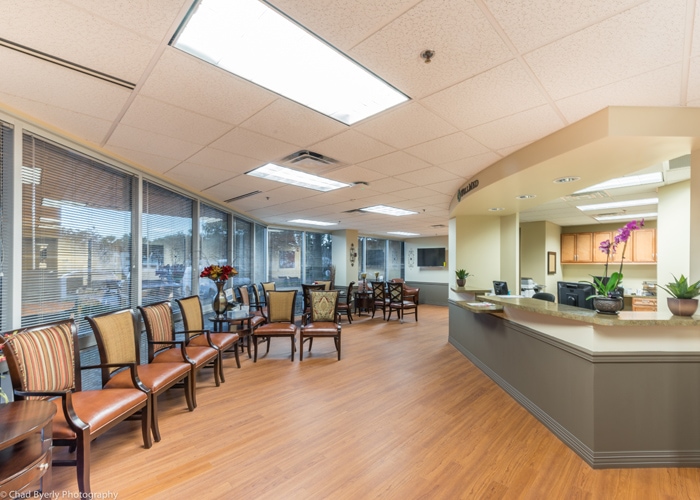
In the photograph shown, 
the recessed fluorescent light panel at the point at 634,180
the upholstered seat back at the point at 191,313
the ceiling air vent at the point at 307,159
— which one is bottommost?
the upholstered seat back at the point at 191,313

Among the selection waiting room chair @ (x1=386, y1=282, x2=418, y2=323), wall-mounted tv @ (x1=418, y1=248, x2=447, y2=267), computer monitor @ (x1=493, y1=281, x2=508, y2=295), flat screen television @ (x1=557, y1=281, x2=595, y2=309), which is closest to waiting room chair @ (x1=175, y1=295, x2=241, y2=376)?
computer monitor @ (x1=493, y1=281, x2=508, y2=295)

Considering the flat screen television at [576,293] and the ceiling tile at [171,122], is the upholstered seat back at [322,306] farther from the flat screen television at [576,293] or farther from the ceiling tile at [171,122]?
the flat screen television at [576,293]

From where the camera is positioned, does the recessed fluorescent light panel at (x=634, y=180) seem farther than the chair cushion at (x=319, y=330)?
No

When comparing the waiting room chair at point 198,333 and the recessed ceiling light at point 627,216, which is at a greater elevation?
the recessed ceiling light at point 627,216

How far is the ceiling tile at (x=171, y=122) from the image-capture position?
1968mm

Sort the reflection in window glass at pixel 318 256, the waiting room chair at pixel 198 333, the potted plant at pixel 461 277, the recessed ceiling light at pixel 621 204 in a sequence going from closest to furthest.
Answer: the waiting room chair at pixel 198 333, the recessed ceiling light at pixel 621 204, the potted plant at pixel 461 277, the reflection in window glass at pixel 318 256

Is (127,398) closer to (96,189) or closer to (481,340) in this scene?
(96,189)

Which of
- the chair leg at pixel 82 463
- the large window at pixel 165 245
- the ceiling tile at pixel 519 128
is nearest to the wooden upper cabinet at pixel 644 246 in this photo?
the ceiling tile at pixel 519 128

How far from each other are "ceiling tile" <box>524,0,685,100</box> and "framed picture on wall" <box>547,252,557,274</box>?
635 centimetres

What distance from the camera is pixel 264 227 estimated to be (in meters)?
7.78

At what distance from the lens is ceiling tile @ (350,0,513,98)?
1.25 meters

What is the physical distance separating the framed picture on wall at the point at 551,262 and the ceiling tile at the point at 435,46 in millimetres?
6837

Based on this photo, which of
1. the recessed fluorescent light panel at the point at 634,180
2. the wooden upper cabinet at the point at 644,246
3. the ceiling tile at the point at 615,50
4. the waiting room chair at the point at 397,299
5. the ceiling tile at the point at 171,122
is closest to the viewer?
the ceiling tile at the point at 615,50

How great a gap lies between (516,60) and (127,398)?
3216 mm
